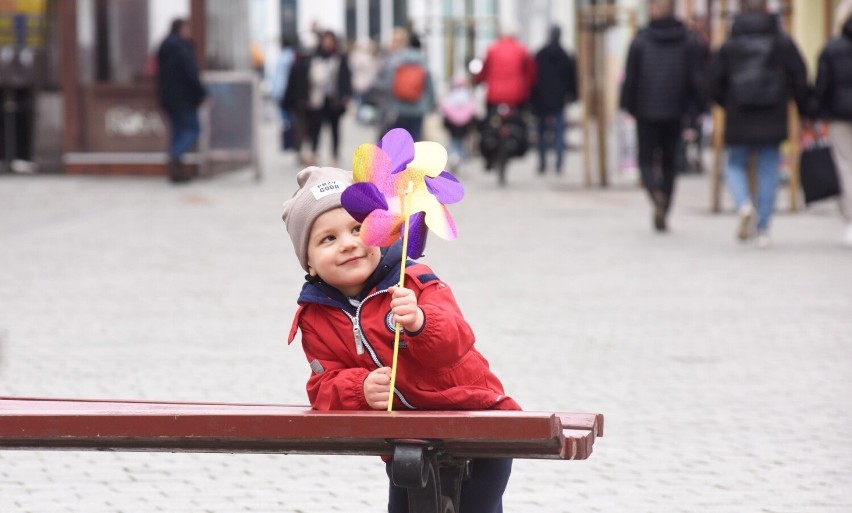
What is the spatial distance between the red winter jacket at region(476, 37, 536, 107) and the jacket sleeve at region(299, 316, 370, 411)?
17.0 metres

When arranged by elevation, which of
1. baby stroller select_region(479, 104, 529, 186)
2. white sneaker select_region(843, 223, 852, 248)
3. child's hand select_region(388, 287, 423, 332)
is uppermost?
child's hand select_region(388, 287, 423, 332)

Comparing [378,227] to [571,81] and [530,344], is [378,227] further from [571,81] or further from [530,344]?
[571,81]

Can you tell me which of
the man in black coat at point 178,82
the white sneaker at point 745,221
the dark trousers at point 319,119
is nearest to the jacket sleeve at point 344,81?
the dark trousers at point 319,119

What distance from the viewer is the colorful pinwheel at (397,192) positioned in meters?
3.49

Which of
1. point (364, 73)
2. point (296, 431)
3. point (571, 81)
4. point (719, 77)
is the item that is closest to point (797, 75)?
point (719, 77)

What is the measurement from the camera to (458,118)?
22234mm

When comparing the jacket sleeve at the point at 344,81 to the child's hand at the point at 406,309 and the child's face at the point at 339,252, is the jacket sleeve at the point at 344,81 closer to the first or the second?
the child's face at the point at 339,252

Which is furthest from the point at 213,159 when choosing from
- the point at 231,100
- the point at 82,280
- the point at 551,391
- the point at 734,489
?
the point at 734,489

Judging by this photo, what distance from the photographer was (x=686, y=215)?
1562 centimetres

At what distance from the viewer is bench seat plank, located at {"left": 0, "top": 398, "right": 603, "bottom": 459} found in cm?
332

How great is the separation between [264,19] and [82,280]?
53.4 m

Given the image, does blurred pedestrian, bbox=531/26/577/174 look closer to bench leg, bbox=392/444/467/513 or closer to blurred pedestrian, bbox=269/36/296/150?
blurred pedestrian, bbox=269/36/296/150

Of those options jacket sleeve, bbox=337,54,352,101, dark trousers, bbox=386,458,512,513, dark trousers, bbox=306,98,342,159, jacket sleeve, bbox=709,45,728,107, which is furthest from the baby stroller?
dark trousers, bbox=386,458,512,513

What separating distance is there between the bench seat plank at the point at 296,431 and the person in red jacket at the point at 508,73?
17.1m
